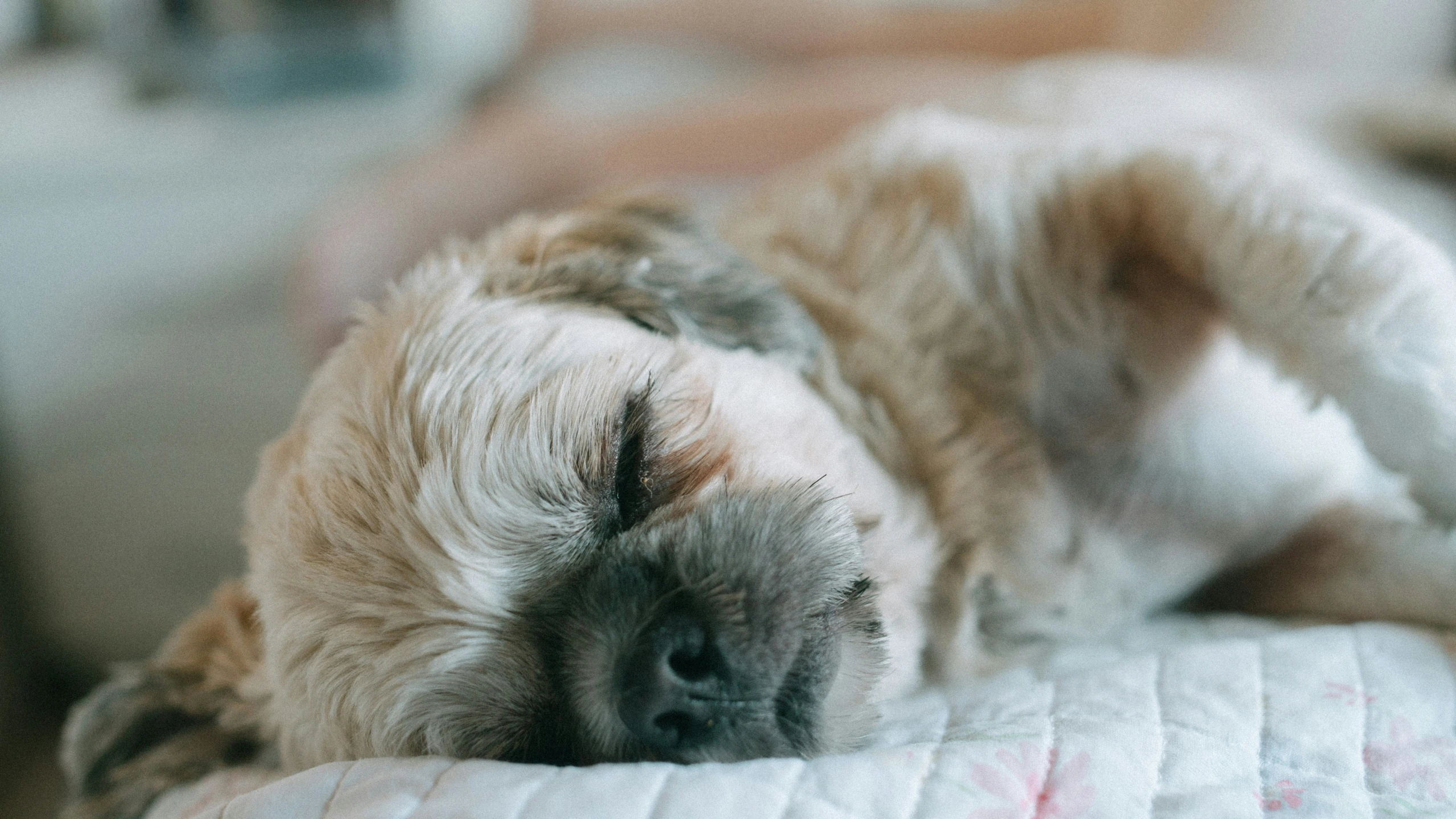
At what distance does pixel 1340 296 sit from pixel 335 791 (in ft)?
3.38

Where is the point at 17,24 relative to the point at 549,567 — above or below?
above

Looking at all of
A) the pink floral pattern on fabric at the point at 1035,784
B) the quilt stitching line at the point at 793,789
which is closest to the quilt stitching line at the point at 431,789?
the quilt stitching line at the point at 793,789

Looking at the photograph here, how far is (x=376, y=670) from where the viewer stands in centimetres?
87

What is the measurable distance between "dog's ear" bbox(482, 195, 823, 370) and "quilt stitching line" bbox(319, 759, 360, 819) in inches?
19.5

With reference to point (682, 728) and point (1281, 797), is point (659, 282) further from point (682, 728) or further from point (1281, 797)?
point (1281, 797)

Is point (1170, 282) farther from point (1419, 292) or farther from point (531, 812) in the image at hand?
point (531, 812)

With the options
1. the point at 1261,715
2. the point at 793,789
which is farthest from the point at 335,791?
the point at 1261,715

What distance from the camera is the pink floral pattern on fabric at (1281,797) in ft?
2.29

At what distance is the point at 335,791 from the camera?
2.52 feet

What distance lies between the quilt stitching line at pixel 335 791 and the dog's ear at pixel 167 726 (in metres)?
0.32

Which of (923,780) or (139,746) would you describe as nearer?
(923,780)

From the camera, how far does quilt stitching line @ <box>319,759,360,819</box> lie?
744 mm

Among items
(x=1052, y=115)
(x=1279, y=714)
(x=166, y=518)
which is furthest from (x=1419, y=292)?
(x=166, y=518)

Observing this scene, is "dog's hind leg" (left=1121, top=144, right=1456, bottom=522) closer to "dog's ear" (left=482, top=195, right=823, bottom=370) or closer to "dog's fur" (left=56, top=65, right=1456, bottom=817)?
"dog's fur" (left=56, top=65, right=1456, bottom=817)
